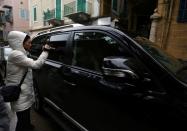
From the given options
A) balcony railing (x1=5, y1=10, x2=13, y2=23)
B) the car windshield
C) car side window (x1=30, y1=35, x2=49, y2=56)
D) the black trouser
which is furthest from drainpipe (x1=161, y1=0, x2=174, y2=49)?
balcony railing (x1=5, y1=10, x2=13, y2=23)

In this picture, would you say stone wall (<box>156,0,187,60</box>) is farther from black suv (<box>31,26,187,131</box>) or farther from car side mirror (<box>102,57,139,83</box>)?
car side mirror (<box>102,57,139,83</box>)

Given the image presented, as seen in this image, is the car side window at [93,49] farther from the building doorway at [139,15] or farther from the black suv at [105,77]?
the building doorway at [139,15]

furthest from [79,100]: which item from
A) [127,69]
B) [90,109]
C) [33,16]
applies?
[33,16]

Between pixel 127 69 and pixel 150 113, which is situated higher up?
pixel 127 69

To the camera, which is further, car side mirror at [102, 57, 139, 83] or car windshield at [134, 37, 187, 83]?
car windshield at [134, 37, 187, 83]

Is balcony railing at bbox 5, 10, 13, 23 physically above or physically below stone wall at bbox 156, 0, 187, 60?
above

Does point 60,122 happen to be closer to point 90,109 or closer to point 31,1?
point 90,109

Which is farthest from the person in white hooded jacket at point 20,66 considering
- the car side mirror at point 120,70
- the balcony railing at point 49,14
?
the balcony railing at point 49,14

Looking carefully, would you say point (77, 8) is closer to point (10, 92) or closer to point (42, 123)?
point (42, 123)

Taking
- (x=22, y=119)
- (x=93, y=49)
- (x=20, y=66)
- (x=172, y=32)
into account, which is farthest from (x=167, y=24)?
(x=22, y=119)

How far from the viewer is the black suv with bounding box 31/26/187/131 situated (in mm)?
1826

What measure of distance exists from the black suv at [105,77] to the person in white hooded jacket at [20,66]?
0.40 meters

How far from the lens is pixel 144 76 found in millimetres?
1873

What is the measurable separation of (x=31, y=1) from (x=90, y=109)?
2406 cm
